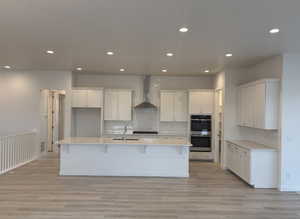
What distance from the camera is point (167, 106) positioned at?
26.5 ft

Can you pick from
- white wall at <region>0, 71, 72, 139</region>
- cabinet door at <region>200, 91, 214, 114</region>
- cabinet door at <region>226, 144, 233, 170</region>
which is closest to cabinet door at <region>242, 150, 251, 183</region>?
cabinet door at <region>226, 144, 233, 170</region>

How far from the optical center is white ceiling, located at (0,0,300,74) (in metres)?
2.79

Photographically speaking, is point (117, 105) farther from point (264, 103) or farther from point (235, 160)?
point (264, 103)

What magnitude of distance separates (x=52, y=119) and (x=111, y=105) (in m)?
2.72

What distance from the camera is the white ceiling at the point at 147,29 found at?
2.79 m

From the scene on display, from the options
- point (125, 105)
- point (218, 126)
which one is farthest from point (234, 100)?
point (125, 105)

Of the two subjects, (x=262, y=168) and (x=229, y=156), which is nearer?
(x=262, y=168)

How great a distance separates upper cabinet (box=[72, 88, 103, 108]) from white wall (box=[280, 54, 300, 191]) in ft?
17.6

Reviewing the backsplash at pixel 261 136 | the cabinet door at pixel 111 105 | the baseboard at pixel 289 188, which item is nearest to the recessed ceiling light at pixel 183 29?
the backsplash at pixel 261 136

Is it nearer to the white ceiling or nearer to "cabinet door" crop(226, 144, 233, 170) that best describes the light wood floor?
"cabinet door" crop(226, 144, 233, 170)

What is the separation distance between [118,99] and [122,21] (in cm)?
492

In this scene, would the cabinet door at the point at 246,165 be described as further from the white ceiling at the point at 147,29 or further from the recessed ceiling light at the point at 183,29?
the recessed ceiling light at the point at 183,29

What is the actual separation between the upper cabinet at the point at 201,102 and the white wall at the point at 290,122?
2.99 m

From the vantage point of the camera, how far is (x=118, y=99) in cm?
805
